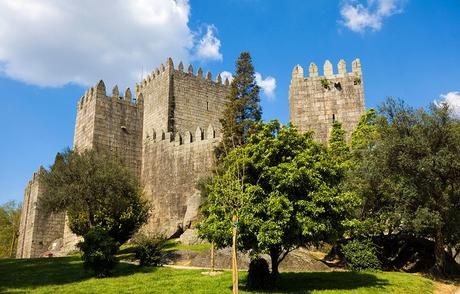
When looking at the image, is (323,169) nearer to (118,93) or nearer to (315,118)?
(315,118)

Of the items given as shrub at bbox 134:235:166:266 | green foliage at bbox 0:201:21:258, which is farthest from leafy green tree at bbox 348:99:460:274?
green foliage at bbox 0:201:21:258

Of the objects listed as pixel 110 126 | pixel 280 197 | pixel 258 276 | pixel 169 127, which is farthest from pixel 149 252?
pixel 169 127

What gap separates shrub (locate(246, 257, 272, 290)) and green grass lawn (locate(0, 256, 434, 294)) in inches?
16.3

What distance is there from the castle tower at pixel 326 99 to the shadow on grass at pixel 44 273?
69.7 ft

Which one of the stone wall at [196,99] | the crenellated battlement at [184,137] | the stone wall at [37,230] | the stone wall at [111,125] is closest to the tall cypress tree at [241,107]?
the crenellated battlement at [184,137]

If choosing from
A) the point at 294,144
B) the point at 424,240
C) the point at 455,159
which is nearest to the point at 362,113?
the point at 424,240

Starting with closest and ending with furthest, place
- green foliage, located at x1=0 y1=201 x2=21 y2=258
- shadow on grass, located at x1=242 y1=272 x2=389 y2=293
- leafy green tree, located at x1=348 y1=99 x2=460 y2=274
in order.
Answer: shadow on grass, located at x1=242 y1=272 x2=389 y2=293, leafy green tree, located at x1=348 y1=99 x2=460 y2=274, green foliage, located at x1=0 y1=201 x2=21 y2=258

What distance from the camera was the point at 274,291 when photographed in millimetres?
16672

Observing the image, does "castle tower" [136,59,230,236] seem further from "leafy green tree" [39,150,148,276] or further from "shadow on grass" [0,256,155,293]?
"shadow on grass" [0,256,155,293]

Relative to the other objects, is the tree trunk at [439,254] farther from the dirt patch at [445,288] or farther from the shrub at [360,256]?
the shrub at [360,256]

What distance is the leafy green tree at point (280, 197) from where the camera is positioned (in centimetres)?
1612

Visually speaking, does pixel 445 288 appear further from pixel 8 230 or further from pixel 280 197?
pixel 8 230

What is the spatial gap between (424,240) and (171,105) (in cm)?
2750

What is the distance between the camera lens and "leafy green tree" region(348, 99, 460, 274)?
21562 mm
